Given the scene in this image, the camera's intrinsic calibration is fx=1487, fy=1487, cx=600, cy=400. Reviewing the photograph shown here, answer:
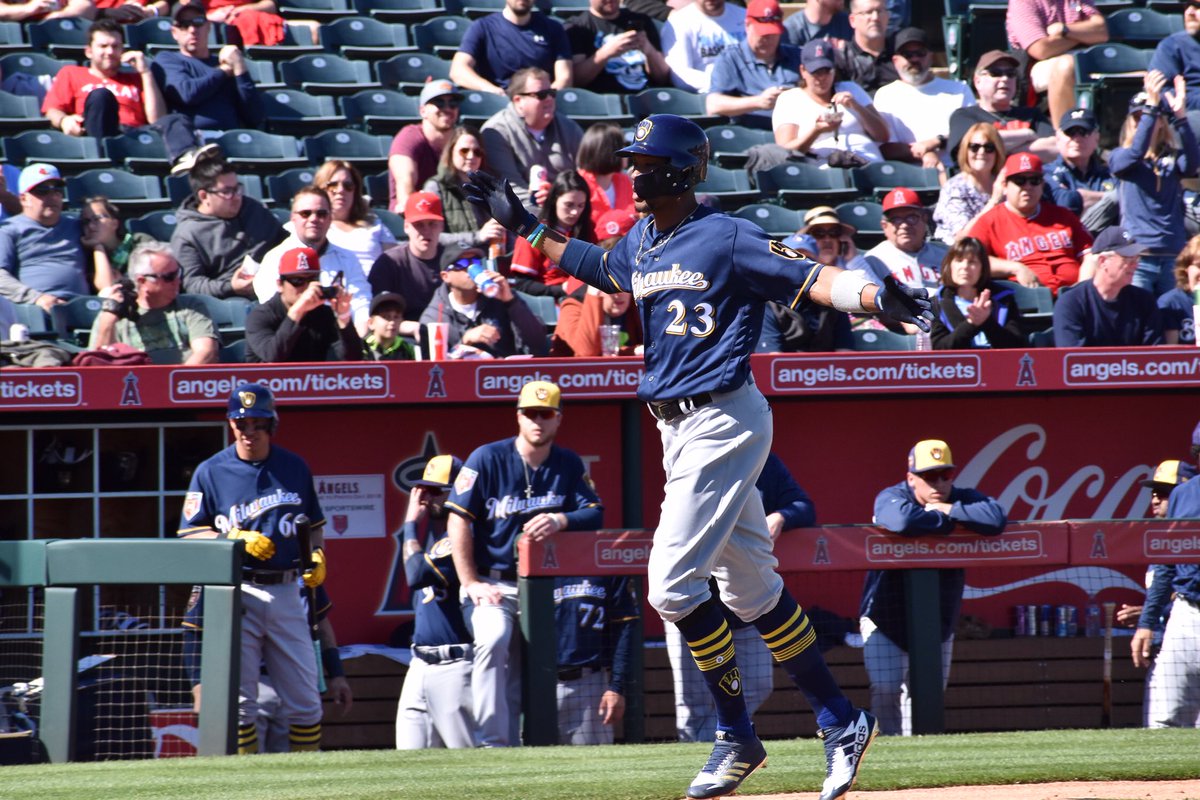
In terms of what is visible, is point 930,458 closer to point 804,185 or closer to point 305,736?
point 305,736

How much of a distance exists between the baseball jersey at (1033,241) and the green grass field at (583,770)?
3522 mm

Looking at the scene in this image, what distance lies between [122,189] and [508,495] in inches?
161

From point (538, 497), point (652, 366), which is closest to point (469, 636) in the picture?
point (538, 497)

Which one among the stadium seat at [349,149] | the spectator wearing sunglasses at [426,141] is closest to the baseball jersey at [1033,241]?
the spectator wearing sunglasses at [426,141]

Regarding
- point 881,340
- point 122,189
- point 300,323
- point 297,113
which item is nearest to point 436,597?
point 300,323

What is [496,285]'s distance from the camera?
740cm

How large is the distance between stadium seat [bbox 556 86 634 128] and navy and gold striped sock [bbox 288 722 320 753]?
200 inches

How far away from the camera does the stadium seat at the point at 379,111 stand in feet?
34.1

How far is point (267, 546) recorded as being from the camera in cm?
639

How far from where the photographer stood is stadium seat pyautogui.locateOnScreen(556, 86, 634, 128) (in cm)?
1029

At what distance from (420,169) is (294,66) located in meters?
2.30

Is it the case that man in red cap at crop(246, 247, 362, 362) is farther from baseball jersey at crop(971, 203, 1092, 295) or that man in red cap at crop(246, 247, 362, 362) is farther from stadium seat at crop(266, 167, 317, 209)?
baseball jersey at crop(971, 203, 1092, 295)

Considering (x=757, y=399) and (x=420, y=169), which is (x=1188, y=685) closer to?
(x=757, y=399)

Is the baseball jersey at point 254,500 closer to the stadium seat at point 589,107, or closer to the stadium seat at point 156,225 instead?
the stadium seat at point 156,225
